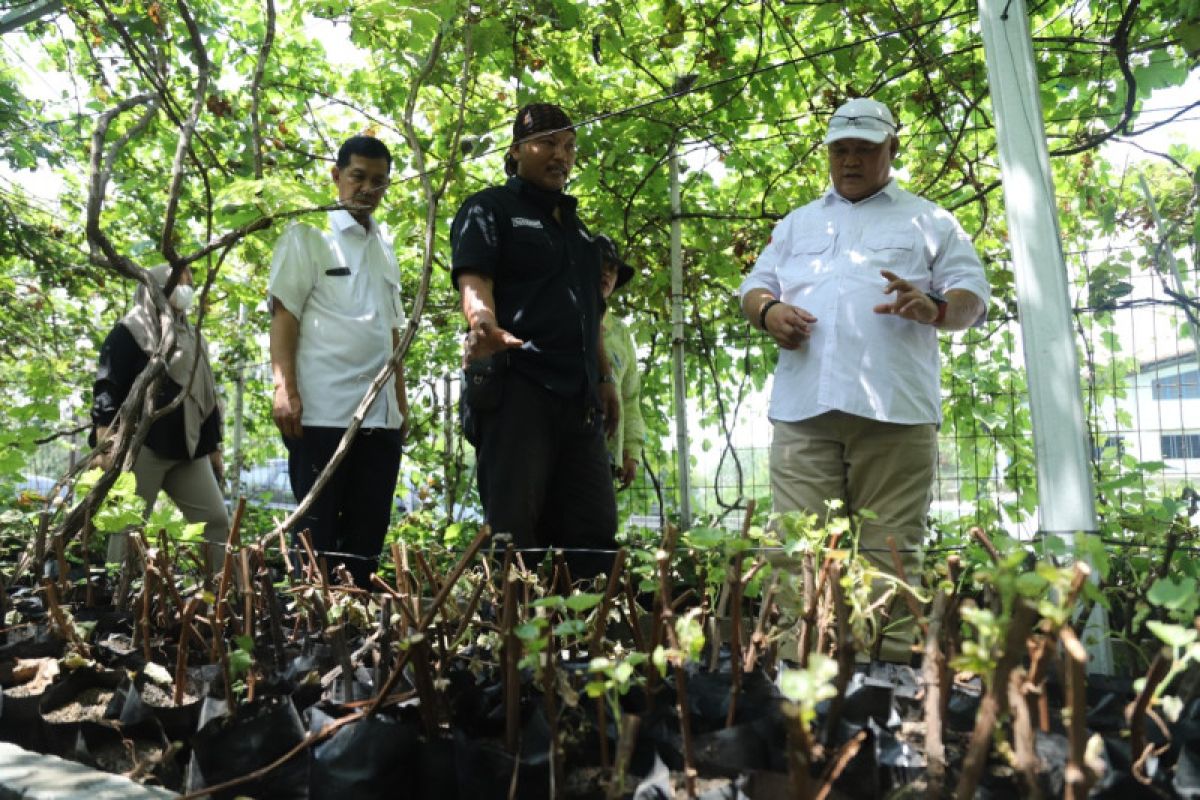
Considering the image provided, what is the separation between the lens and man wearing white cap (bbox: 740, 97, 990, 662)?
266 cm

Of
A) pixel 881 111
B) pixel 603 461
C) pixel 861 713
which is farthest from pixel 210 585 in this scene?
pixel 881 111

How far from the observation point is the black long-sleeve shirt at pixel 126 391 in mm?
3738

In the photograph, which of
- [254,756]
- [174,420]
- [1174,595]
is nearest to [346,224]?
[174,420]

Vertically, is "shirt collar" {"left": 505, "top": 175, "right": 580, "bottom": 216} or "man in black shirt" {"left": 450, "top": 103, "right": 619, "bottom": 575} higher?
"shirt collar" {"left": 505, "top": 175, "right": 580, "bottom": 216}

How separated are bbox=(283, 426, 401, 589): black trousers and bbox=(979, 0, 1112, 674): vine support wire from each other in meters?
2.03

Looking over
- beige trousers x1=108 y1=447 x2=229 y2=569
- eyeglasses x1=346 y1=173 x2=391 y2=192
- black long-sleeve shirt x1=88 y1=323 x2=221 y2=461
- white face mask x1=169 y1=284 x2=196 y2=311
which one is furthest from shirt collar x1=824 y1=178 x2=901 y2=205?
beige trousers x1=108 y1=447 x2=229 y2=569

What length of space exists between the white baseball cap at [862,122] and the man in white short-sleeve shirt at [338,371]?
1452 mm

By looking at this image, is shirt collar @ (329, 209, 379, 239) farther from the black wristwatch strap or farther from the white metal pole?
the white metal pole

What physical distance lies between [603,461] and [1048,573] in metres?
2.17

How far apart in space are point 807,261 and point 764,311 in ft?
0.72

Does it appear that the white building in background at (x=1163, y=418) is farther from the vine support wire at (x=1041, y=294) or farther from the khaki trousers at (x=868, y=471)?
the vine support wire at (x=1041, y=294)

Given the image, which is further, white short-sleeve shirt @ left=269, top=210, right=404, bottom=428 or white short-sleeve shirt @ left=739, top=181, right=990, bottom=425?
white short-sleeve shirt @ left=269, top=210, right=404, bottom=428

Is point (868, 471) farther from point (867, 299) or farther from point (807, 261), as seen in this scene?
point (807, 261)

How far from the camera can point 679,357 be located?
4324 millimetres
